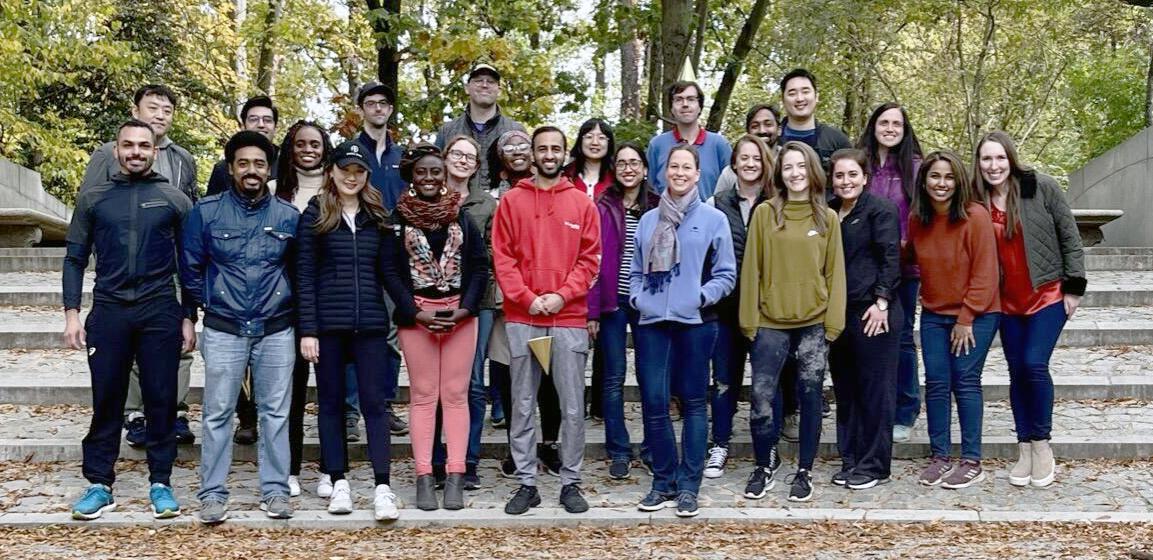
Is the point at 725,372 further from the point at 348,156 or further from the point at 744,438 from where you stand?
the point at 348,156

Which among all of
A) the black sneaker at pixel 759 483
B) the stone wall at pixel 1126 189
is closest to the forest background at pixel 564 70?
the stone wall at pixel 1126 189

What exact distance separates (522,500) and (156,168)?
9.94 ft

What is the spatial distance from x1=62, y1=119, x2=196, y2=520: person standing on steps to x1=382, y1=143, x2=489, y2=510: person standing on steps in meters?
1.18

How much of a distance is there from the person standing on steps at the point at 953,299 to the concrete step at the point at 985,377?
1.83 metres

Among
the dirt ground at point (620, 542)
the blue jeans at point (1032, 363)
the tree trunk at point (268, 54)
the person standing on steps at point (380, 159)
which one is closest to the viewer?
the dirt ground at point (620, 542)

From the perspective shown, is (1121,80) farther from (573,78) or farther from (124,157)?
Result: (124,157)

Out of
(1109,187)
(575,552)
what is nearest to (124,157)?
(575,552)

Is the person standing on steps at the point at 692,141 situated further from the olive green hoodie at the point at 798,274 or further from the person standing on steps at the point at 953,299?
the person standing on steps at the point at 953,299

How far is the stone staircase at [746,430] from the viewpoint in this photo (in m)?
6.50

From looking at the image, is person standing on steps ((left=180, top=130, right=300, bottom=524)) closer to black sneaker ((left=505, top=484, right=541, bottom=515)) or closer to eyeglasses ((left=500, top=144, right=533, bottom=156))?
black sneaker ((left=505, top=484, right=541, bottom=515))

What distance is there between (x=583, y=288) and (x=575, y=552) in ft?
4.61

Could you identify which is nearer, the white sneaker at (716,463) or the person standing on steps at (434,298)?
the person standing on steps at (434,298)

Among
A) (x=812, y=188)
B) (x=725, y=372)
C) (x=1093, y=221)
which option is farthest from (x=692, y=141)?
(x=1093, y=221)

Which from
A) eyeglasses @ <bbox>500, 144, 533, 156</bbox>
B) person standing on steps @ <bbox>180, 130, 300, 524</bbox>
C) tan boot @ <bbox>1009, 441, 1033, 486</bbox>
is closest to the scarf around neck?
eyeglasses @ <bbox>500, 144, 533, 156</bbox>
